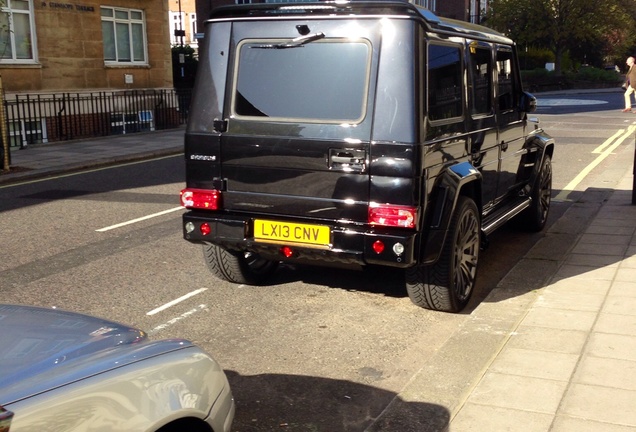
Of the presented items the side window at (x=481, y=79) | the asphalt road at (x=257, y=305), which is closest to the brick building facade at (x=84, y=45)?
the asphalt road at (x=257, y=305)

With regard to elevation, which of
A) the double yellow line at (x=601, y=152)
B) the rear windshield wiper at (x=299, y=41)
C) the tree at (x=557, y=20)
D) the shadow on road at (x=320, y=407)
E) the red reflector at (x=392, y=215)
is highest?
the tree at (x=557, y=20)

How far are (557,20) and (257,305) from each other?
49.1m

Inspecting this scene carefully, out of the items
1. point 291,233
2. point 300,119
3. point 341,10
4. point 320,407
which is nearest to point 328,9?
point 341,10

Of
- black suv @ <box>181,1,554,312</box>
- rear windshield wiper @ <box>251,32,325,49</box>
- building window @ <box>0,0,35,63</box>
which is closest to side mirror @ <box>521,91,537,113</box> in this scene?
black suv @ <box>181,1,554,312</box>

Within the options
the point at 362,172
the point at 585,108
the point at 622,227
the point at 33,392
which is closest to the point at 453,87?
the point at 362,172

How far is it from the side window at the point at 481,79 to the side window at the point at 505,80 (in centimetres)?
30

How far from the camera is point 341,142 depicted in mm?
5008

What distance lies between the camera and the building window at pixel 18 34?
1983 cm

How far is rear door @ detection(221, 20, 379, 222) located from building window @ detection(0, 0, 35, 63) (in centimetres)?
1650

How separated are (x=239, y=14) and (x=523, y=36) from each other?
165ft

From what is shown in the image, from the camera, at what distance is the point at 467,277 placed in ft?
18.8

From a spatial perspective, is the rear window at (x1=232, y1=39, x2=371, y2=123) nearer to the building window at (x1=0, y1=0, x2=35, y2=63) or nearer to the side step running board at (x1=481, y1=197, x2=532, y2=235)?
the side step running board at (x1=481, y1=197, x2=532, y2=235)

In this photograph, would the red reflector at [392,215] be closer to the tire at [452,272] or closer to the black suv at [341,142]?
the black suv at [341,142]

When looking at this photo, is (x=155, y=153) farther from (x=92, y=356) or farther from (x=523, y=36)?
(x=523, y=36)
